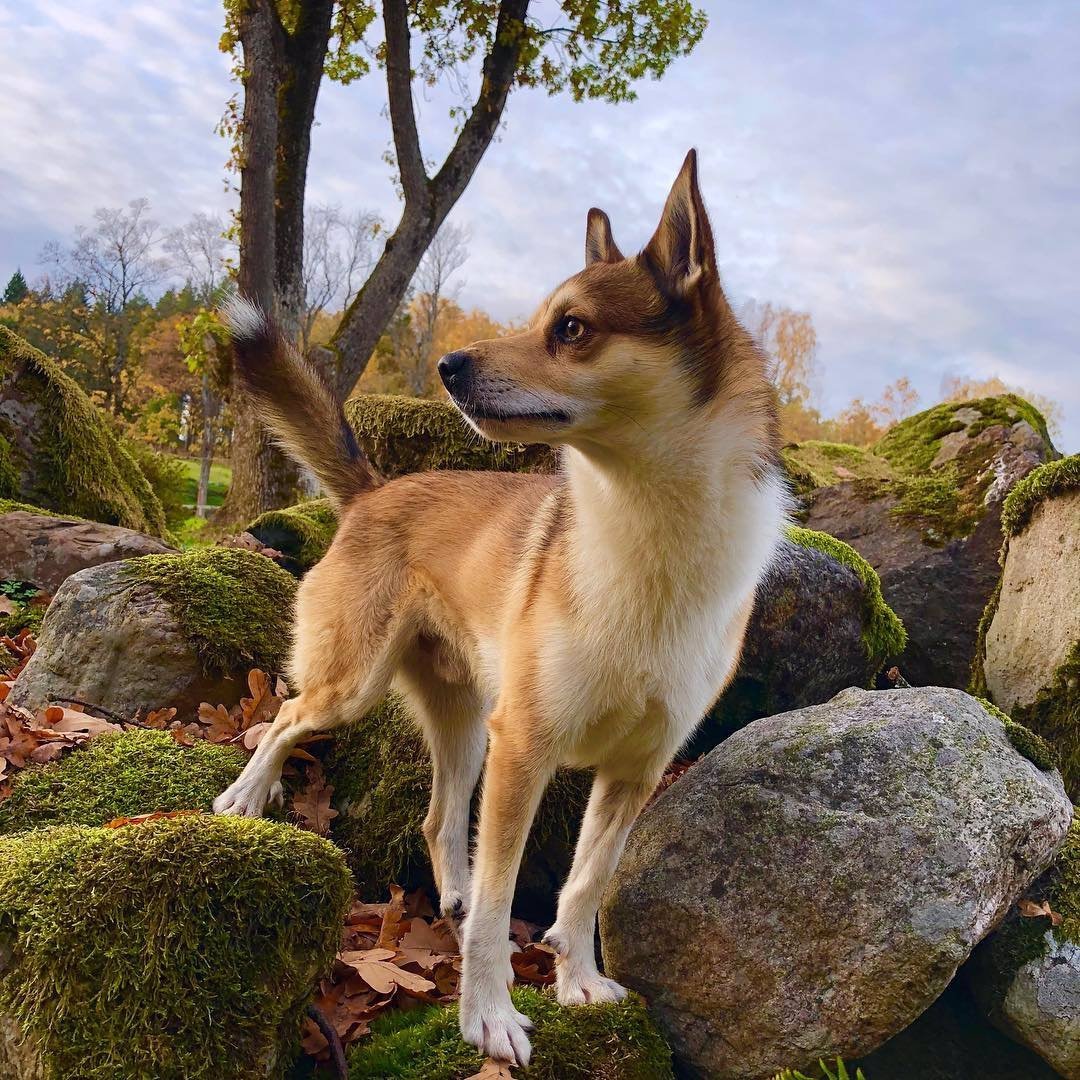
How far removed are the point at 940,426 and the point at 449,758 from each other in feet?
21.0

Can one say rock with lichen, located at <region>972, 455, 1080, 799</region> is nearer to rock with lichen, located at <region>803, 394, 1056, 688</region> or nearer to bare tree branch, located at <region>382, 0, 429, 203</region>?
rock with lichen, located at <region>803, 394, 1056, 688</region>

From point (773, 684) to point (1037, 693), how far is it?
4.53 ft

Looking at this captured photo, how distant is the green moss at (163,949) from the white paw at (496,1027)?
0.56 meters

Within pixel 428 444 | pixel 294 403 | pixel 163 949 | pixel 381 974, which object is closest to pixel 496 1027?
pixel 381 974

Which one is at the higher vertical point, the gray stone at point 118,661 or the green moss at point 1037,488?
the green moss at point 1037,488

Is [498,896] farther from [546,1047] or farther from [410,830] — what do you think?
[410,830]

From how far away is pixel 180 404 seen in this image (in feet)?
173

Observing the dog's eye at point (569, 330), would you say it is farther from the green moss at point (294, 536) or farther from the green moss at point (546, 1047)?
the green moss at point (294, 536)

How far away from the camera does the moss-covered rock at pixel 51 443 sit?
862 cm

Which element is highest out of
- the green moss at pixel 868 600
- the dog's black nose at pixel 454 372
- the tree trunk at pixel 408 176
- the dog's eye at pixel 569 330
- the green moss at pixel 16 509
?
the tree trunk at pixel 408 176

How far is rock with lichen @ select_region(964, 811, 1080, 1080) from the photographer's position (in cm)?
321

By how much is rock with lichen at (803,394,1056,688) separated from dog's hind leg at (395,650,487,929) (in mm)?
3366

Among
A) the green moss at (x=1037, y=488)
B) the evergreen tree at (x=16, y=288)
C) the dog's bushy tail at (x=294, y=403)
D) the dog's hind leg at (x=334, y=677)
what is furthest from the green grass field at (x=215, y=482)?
the green moss at (x=1037, y=488)

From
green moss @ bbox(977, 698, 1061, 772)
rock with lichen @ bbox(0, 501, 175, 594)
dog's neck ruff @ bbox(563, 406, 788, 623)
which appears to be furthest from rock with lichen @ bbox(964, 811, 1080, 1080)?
rock with lichen @ bbox(0, 501, 175, 594)
